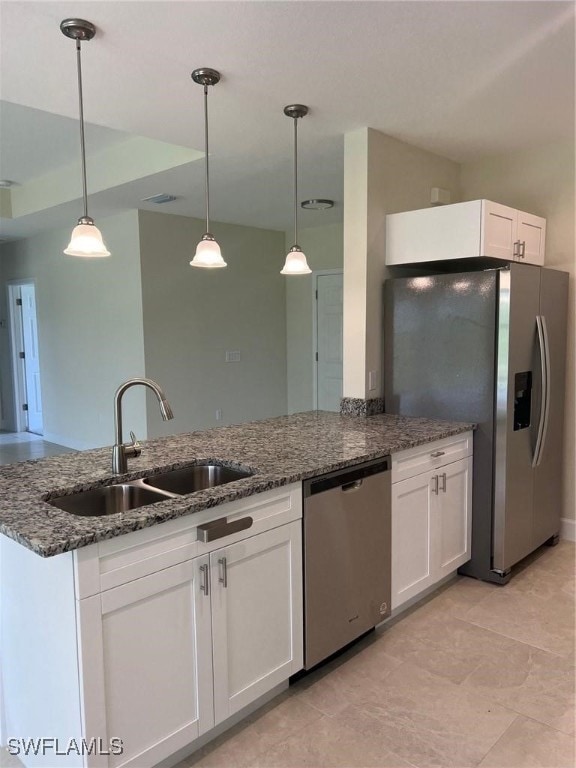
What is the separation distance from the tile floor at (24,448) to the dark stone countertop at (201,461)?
3.87 metres

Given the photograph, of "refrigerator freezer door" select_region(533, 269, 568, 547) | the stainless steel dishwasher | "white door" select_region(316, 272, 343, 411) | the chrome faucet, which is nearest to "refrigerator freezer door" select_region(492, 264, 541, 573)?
"refrigerator freezer door" select_region(533, 269, 568, 547)

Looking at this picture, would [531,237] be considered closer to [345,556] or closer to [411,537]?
[411,537]

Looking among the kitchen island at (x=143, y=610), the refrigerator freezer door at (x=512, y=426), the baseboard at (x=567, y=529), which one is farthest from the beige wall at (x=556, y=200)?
the kitchen island at (x=143, y=610)

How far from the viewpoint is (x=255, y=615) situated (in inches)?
76.9

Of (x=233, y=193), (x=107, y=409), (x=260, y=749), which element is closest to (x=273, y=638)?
(x=260, y=749)

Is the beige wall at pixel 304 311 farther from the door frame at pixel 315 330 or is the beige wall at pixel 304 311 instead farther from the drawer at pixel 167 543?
the drawer at pixel 167 543

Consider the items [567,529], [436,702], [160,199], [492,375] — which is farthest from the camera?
[160,199]

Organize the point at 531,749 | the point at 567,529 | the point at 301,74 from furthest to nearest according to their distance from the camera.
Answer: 1. the point at 567,529
2. the point at 301,74
3. the point at 531,749

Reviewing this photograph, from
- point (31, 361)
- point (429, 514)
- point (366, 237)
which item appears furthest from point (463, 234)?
point (31, 361)

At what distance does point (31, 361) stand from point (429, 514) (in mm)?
6504

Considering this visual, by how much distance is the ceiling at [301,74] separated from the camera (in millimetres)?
1995

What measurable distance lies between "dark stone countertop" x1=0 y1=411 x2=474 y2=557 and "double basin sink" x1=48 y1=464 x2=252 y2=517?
0.10 feet

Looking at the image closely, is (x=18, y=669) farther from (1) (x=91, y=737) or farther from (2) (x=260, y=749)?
(2) (x=260, y=749)

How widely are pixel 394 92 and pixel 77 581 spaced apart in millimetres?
2501
